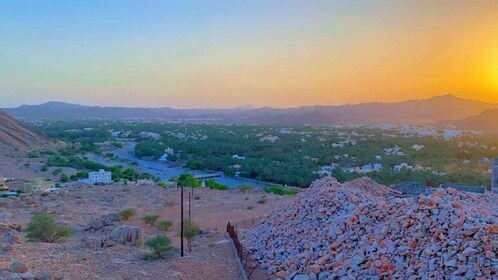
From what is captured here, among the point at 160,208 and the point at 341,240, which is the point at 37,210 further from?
the point at 341,240

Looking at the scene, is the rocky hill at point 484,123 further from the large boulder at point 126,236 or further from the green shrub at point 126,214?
the large boulder at point 126,236

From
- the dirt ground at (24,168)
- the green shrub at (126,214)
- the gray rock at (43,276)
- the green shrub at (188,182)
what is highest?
the gray rock at (43,276)

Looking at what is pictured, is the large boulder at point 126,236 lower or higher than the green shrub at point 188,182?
higher

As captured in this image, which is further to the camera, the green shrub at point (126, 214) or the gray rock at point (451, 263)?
the green shrub at point (126, 214)

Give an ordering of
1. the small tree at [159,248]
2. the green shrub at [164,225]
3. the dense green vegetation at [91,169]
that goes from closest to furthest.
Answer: the small tree at [159,248], the green shrub at [164,225], the dense green vegetation at [91,169]

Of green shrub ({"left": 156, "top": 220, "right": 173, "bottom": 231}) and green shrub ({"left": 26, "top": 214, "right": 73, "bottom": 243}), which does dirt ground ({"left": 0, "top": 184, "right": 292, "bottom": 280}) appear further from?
green shrub ({"left": 26, "top": 214, "right": 73, "bottom": 243})

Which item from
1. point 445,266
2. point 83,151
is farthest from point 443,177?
point 83,151

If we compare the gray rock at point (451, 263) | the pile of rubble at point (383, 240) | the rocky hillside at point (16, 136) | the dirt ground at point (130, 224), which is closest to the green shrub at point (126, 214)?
the dirt ground at point (130, 224)
